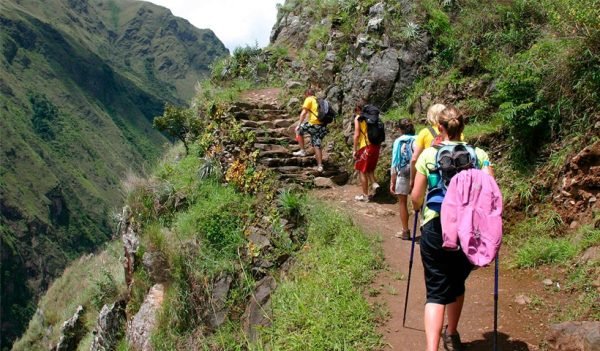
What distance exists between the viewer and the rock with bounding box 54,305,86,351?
507 inches

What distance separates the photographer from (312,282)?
5.96 metres

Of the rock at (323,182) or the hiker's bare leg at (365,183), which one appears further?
the rock at (323,182)

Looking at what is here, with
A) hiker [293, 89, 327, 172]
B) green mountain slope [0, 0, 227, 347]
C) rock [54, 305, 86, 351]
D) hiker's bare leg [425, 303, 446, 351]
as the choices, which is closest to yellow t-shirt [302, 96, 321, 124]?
hiker [293, 89, 327, 172]

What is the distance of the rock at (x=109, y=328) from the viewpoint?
32.6 ft

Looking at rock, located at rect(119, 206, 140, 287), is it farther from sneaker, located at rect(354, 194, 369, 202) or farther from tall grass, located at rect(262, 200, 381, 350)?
tall grass, located at rect(262, 200, 381, 350)

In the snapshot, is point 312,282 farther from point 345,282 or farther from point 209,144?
point 209,144

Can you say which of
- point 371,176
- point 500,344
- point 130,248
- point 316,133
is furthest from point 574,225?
point 130,248

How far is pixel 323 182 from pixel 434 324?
661 centimetres

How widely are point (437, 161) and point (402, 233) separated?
361 centimetres

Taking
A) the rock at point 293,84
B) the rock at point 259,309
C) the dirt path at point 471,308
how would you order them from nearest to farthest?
the dirt path at point 471,308 < the rock at point 259,309 < the rock at point 293,84

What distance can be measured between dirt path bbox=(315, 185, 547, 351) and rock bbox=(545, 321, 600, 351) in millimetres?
253

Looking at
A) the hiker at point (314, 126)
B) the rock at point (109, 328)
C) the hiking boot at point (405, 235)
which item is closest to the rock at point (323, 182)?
the hiker at point (314, 126)

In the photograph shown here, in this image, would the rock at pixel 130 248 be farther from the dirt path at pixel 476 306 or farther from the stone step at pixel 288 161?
the dirt path at pixel 476 306

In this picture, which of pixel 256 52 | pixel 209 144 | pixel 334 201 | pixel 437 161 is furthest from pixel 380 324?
pixel 256 52
